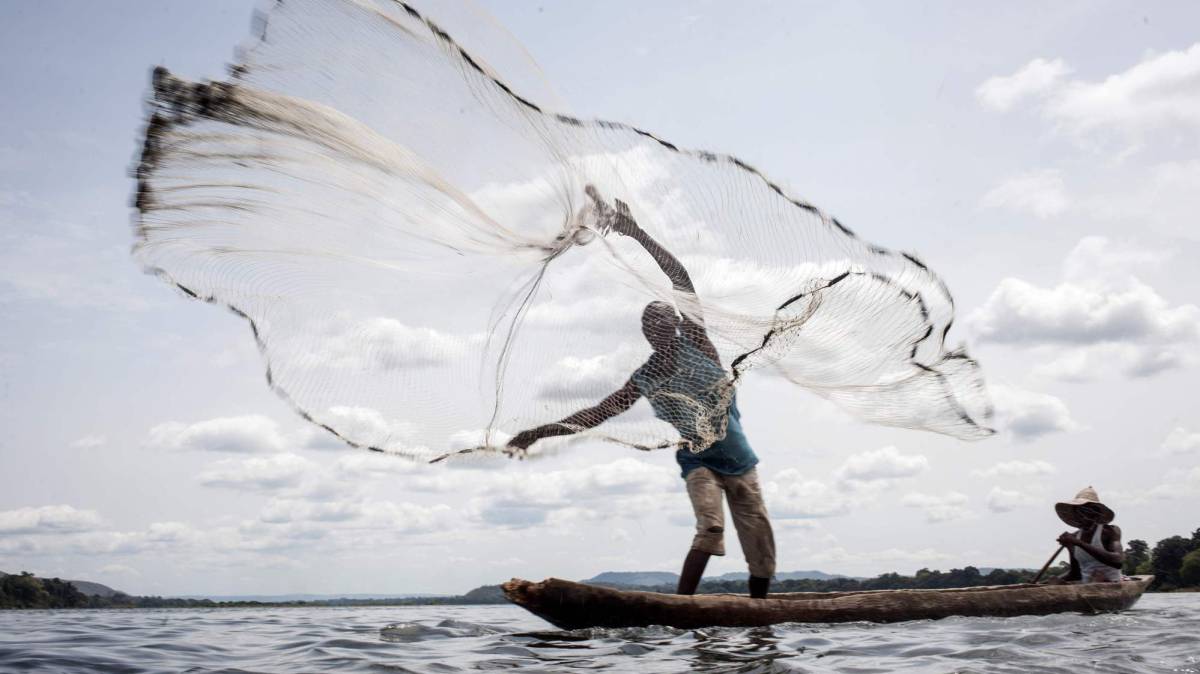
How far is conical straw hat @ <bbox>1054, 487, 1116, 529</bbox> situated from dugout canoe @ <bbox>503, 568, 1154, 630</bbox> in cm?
102

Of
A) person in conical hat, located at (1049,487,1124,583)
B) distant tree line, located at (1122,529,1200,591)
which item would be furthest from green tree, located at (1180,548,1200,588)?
person in conical hat, located at (1049,487,1124,583)

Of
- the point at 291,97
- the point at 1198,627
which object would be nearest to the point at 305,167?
the point at 291,97

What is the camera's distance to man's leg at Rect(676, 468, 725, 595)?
6.27 meters

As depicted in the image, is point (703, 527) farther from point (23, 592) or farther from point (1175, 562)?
point (23, 592)

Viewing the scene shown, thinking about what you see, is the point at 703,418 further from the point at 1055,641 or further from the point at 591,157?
the point at 1055,641

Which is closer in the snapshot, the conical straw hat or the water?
the water

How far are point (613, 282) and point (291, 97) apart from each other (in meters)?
2.31

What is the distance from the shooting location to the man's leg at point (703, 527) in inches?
247

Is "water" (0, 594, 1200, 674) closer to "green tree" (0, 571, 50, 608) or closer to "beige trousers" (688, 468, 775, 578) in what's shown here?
"beige trousers" (688, 468, 775, 578)

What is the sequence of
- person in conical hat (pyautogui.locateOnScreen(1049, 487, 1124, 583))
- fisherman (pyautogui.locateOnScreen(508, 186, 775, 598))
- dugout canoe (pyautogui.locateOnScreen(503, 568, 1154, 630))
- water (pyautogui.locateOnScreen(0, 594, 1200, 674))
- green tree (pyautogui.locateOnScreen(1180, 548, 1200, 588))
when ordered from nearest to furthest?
water (pyautogui.locateOnScreen(0, 594, 1200, 674)) < fisherman (pyautogui.locateOnScreen(508, 186, 775, 598)) < dugout canoe (pyautogui.locateOnScreen(503, 568, 1154, 630)) < person in conical hat (pyautogui.locateOnScreen(1049, 487, 1124, 583)) < green tree (pyautogui.locateOnScreen(1180, 548, 1200, 588))

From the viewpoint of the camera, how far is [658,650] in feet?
16.6

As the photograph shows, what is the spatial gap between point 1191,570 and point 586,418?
29.1 metres

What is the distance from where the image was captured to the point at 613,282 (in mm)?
5676

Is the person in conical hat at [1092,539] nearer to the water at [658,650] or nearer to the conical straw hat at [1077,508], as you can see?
the conical straw hat at [1077,508]
